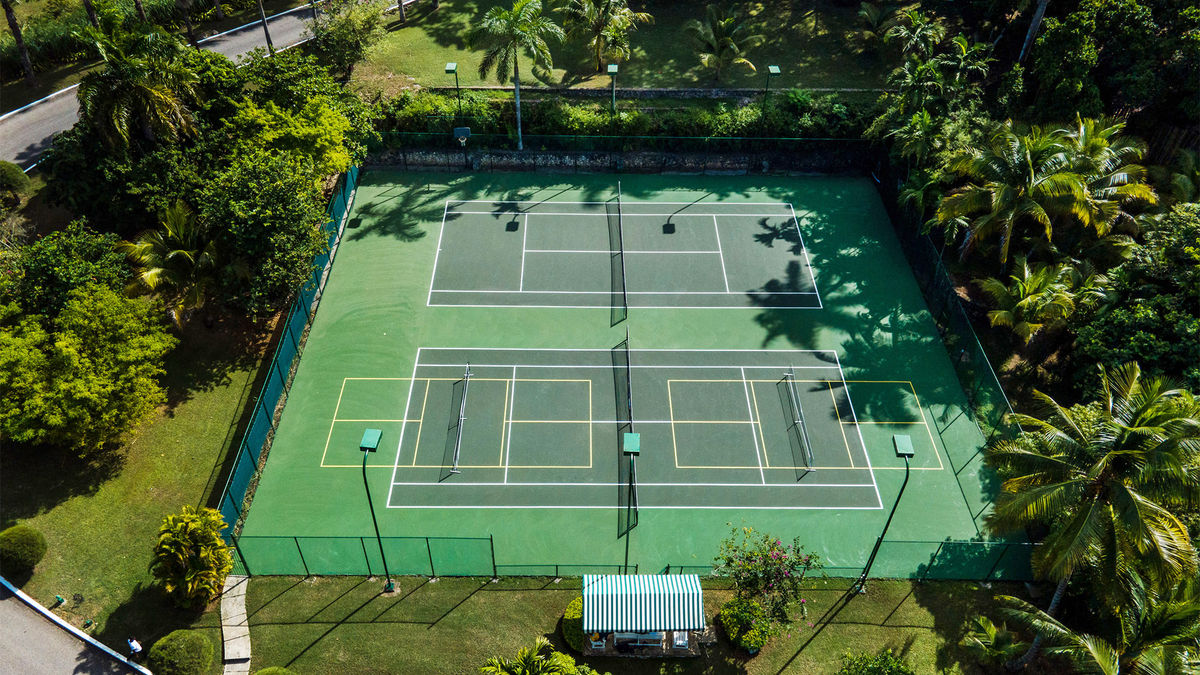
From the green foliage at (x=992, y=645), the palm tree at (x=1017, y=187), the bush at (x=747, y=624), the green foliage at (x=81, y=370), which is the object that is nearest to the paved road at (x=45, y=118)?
the green foliage at (x=81, y=370)

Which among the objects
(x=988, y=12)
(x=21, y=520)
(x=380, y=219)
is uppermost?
(x=988, y=12)

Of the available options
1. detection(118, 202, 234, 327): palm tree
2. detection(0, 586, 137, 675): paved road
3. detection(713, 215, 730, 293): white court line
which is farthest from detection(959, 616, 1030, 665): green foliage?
detection(118, 202, 234, 327): palm tree

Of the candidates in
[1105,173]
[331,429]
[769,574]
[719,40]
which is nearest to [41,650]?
[331,429]

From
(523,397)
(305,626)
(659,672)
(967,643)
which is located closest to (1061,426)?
(967,643)

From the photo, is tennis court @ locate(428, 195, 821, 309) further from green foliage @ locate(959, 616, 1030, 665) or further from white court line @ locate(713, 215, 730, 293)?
green foliage @ locate(959, 616, 1030, 665)

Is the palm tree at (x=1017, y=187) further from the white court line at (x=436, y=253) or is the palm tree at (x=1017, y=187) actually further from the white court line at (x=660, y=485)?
the white court line at (x=436, y=253)

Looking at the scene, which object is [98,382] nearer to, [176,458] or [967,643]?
[176,458]
